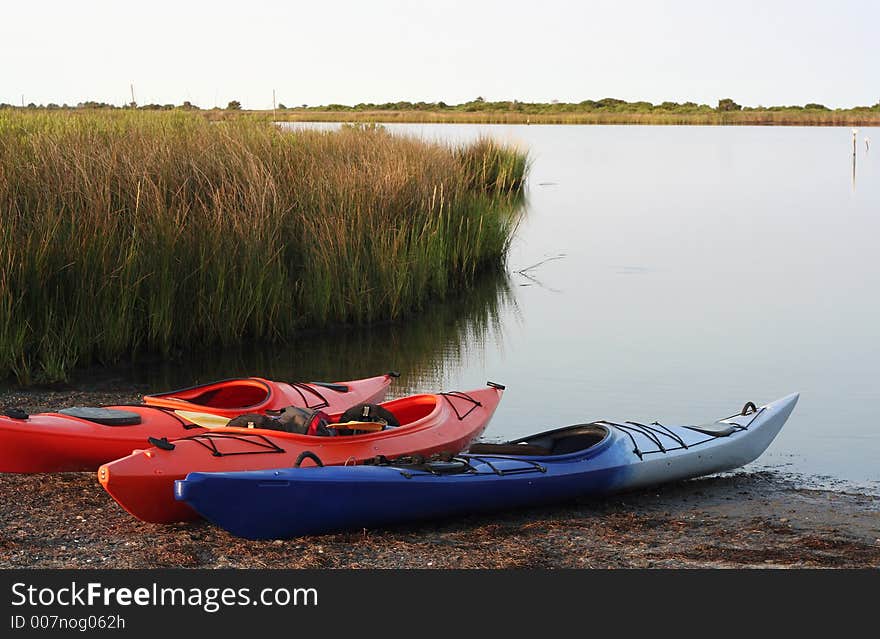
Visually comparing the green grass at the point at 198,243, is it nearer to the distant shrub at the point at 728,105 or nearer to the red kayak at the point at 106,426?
the red kayak at the point at 106,426

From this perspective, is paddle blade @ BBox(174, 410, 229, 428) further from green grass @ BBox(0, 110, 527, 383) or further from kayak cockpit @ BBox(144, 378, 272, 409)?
green grass @ BBox(0, 110, 527, 383)

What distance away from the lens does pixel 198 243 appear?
368 inches

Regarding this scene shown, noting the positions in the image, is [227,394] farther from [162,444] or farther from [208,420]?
[162,444]

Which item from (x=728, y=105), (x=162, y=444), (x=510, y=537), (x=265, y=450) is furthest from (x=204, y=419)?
(x=728, y=105)

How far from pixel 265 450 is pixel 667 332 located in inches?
278

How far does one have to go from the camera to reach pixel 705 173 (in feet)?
109

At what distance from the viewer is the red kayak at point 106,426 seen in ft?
18.5

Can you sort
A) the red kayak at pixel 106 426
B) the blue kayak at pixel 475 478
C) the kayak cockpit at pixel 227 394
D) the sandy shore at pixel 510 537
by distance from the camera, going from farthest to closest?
the kayak cockpit at pixel 227 394, the red kayak at pixel 106 426, the blue kayak at pixel 475 478, the sandy shore at pixel 510 537

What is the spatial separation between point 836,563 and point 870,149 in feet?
137

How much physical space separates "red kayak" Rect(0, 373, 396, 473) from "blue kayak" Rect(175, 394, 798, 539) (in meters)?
1.02

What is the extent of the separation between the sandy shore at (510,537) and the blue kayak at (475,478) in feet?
0.33

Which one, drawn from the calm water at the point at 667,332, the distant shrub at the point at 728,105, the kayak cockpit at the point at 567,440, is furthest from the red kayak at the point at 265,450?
the distant shrub at the point at 728,105

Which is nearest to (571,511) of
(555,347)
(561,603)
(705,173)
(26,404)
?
(561,603)

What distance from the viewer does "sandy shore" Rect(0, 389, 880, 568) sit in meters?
4.88
